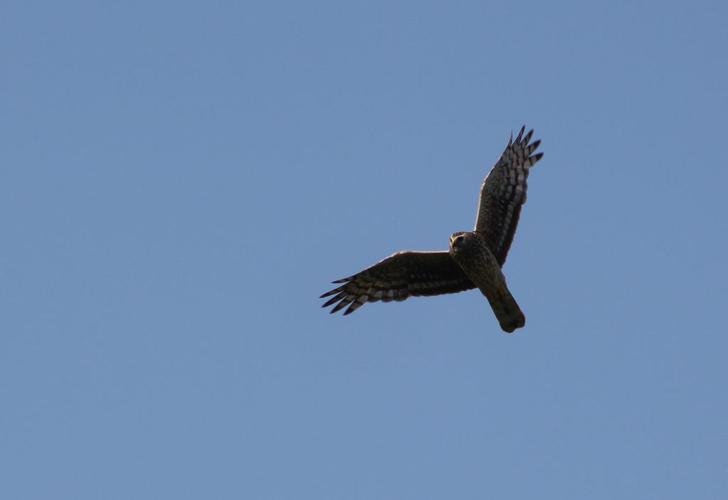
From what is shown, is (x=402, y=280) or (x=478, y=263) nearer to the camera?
(x=478, y=263)

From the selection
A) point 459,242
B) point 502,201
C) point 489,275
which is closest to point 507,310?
point 489,275

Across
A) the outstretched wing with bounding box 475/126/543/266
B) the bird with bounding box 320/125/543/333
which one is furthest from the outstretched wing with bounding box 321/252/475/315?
the outstretched wing with bounding box 475/126/543/266

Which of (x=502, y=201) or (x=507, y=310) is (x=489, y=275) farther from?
(x=502, y=201)

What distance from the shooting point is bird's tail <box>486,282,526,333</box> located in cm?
1568

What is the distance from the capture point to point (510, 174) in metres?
16.7

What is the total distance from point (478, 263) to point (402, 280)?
1.70m

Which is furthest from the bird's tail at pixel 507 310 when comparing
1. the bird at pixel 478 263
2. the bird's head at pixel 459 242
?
the bird's head at pixel 459 242

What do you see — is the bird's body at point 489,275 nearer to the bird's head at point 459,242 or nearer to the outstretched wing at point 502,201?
the bird's head at point 459,242

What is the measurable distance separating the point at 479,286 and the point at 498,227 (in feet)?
3.33

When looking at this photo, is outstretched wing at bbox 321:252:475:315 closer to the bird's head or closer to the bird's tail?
the bird's head

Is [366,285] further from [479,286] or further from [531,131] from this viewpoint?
[531,131]

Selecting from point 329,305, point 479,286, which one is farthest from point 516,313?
point 329,305

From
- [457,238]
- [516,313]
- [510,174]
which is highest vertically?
[510,174]

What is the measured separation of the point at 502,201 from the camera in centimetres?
1648
